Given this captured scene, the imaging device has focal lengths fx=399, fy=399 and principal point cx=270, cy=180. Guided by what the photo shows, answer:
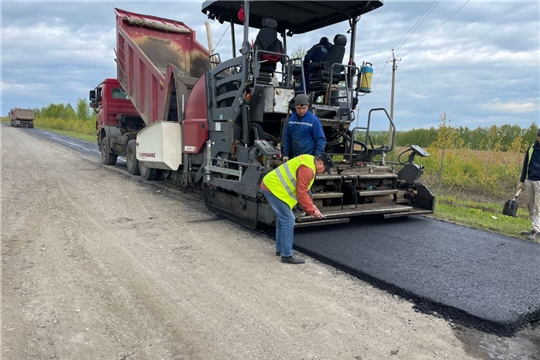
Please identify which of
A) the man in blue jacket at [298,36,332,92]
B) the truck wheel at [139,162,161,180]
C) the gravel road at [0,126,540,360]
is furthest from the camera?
the truck wheel at [139,162,161,180]

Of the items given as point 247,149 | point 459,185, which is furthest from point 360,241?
point 459,185

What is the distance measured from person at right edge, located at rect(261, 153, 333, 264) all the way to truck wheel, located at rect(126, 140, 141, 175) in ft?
21.1

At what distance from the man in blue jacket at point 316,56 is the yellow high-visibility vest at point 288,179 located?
2.42 meters

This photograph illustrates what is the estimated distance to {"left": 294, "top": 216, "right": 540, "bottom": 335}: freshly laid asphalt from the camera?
2980mm

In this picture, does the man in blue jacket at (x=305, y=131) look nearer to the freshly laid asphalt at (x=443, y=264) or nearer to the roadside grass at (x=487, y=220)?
the freshly laid asphalt at (x=443, y=264)

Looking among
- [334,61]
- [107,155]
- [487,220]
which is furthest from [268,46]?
[107,155]

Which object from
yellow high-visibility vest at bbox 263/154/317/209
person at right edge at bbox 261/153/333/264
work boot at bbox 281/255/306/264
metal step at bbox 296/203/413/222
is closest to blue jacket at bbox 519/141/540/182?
metal step at bbox 296/203/413/222

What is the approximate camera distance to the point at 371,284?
349 centimetres

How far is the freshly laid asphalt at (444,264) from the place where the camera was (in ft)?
9.78

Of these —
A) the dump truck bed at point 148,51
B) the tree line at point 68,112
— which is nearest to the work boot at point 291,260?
the dump truck bed at point 148,51

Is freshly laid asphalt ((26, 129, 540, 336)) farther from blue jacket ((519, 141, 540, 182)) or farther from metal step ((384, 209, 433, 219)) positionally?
blue jacket ((519, 141, 540, 182))

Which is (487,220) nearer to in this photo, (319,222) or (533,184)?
(533,184)

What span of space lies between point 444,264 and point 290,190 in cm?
167

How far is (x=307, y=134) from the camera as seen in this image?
4.46 meters
